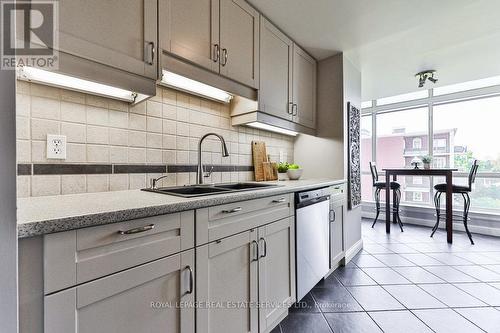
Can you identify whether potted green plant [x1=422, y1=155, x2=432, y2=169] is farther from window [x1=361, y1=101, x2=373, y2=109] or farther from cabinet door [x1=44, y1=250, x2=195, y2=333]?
cabinet door [x1=44, y1=250, x2=195, y2=333]

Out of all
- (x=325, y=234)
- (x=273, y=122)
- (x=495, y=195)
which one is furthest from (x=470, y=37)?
(x=495, y=195)

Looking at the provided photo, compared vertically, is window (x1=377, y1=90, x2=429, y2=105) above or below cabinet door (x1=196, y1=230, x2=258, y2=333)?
above

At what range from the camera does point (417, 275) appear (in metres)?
2.28

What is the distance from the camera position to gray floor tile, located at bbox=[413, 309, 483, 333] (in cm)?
151

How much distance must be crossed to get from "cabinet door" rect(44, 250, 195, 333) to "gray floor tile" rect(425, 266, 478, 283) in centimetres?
252

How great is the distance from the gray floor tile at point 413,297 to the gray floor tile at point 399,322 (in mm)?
146

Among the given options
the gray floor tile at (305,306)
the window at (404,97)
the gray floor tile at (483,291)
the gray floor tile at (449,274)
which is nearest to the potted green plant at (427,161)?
the window at (404,97)

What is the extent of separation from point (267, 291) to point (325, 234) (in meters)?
0.88

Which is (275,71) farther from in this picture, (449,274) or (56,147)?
(449,274)

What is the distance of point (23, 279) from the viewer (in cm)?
59

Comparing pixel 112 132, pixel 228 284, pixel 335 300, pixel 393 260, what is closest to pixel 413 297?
pixel 335 300

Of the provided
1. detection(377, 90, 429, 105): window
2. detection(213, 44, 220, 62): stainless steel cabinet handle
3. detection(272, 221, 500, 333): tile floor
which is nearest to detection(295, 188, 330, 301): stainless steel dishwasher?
detection(272, 221, 500, 333): tile floor

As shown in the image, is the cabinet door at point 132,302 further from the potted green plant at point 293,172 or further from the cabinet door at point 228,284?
the potted green plant at point 293,172

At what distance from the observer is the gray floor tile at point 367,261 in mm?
2516
